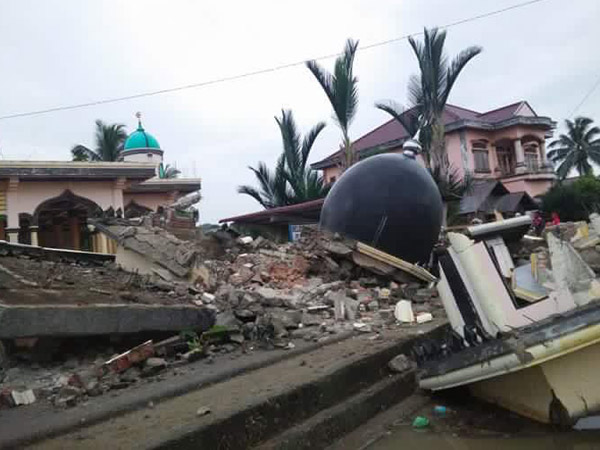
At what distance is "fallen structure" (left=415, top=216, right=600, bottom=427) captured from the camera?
2.64 metres

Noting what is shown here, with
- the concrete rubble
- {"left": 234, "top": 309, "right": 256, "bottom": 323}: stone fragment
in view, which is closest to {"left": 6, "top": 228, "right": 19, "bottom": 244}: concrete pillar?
the concrete rubble

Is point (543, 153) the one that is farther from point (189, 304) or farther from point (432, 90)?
point (189, 304)

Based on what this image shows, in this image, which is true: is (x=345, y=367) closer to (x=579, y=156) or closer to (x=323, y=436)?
(x=323, y=436)

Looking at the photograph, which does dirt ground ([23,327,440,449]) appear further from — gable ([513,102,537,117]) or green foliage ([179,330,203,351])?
gable ([513,102,537,117])

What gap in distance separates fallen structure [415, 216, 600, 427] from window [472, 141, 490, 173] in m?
25.6

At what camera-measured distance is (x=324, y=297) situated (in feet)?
19.8

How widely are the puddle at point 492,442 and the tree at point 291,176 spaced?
691 inches

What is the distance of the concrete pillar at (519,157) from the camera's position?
28.5 m

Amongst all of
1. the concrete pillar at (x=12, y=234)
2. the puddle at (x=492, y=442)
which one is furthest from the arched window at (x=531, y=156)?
the puddle at (x=492, y=442)

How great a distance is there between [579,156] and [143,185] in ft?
111

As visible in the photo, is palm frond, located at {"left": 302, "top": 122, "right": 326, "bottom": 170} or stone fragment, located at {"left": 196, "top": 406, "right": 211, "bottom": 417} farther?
palm frond, located at {"left": 302, "top": 122, "right": 326, "bottom": 170}

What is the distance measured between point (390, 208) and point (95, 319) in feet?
15.5

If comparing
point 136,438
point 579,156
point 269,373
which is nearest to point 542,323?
point 269,373

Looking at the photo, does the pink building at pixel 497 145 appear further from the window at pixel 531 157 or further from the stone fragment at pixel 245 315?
the stone fragment at pixel 245 315
